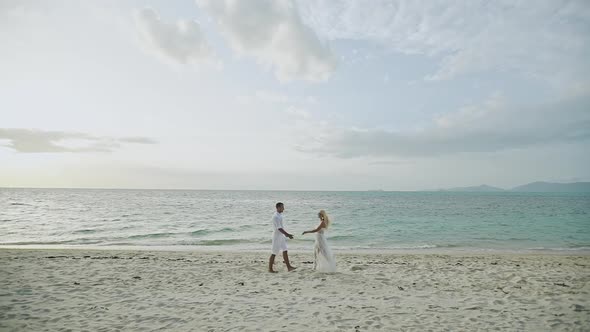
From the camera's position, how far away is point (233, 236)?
Result: 22.1 metres

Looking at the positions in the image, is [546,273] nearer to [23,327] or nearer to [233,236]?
[23,327]

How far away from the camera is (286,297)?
7.35m

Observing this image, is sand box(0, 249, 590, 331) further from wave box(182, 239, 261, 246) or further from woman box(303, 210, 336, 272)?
wave box(182, 239, 261, 246)

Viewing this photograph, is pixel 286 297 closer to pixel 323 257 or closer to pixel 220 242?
pixel 323 257

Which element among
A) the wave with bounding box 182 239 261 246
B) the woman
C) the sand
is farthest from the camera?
the wave with bounding box 182 239 261 246

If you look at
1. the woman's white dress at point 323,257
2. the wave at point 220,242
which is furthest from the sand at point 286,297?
the wave at point 220,242

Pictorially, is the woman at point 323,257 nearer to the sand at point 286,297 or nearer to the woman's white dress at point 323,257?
the woman's white dress at point 323,257

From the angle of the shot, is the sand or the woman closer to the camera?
the sand

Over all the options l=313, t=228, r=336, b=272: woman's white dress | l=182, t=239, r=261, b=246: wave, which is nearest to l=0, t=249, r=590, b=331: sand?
l=313, t=228, r=336, b=272: woman's white dress

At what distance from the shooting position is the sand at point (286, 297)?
18.9 ft

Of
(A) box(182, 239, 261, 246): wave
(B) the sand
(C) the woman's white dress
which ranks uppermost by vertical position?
(C) the woman's white dress

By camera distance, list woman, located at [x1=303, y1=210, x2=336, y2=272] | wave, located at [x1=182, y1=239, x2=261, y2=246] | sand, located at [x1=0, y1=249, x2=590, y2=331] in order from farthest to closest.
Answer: wave, located at [x1=182, y1=239, x2=261, y2=246], woman, located at [x1=303, y1=210, x2=336, y2=272], sand, located at [x1=0, y1=249, x2=590, y2=331]

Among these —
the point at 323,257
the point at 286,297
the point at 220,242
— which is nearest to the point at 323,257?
the point at 323,257

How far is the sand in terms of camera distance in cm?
575
